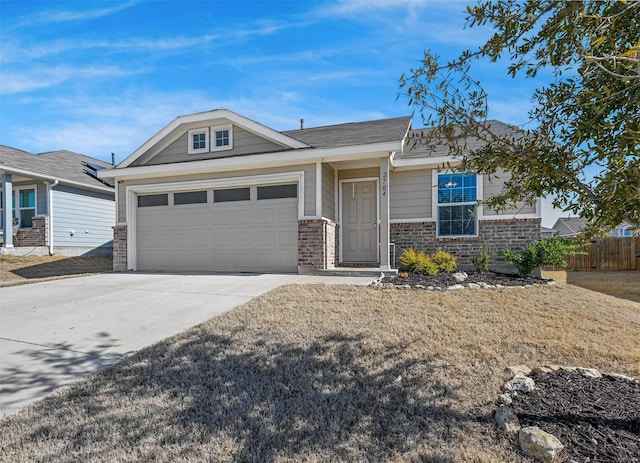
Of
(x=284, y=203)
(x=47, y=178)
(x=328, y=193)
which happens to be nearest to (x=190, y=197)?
(x=284, y=203)

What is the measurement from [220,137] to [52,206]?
29.4 feet

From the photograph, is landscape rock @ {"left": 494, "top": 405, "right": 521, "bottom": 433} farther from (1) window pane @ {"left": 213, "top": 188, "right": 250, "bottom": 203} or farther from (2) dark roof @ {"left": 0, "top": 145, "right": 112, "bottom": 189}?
(2) dark roof @ {"left": 0, "top": 145, "right": 112, "bottom": 189}

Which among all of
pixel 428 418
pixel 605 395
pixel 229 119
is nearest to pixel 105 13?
pixel 229 119

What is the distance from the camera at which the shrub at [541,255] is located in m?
8.04

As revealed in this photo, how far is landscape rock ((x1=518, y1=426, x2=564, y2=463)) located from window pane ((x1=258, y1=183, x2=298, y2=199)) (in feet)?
24.2

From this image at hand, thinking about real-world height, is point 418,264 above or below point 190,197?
below

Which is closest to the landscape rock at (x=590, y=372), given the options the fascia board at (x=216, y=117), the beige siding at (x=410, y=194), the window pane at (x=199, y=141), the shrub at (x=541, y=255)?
the shrub at (x=541, y=255)

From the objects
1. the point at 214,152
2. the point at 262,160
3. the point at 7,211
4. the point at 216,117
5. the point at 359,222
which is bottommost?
the point at 359,222

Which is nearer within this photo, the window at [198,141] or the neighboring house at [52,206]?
the window at [198,141]

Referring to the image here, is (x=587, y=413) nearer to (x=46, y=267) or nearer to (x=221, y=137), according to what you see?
(x=221, y=137)

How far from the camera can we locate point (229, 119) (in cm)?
978

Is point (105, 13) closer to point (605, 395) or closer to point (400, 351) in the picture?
point (400, 351)

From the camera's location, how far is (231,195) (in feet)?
31.4

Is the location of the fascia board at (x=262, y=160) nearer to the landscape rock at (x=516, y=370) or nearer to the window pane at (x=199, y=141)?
the window pane at (x=199, y=141)
